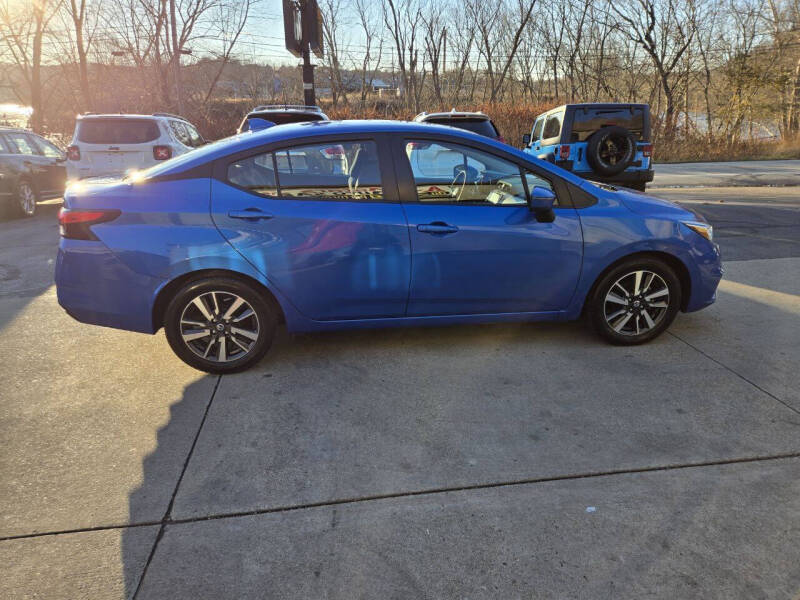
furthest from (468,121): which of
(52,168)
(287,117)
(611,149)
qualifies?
(52,168)

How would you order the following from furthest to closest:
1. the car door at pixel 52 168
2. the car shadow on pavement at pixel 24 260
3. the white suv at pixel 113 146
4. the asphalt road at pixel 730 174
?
the asphalt road at pixel 730 174, the car door at pixel 52 168, the white suv at pixel 113 146, the car shadow on pavement at pixel 24 260

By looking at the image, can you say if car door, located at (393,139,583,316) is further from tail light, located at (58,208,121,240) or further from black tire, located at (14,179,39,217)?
black tire, located at (14,179,39,217)

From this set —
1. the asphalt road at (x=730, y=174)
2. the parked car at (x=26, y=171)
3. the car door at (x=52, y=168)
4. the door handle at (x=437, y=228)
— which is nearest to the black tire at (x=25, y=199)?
the parked car at (x=26, y=171)

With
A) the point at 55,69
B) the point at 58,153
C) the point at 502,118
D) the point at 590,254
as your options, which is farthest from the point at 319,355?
the point at 55,69

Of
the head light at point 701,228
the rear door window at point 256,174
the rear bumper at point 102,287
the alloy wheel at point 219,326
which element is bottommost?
the alloy wheel at point 219,326

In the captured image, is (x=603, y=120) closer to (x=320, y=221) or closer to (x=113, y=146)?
(x=320, y=221)

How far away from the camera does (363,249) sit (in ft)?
11.6

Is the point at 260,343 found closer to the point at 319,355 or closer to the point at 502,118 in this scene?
the point at 319,355

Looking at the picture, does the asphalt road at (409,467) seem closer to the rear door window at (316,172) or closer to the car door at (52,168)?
the rear door window at (316,172)

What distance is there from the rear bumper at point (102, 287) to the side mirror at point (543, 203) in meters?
2.51

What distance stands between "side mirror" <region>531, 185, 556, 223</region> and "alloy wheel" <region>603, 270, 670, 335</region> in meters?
0.74

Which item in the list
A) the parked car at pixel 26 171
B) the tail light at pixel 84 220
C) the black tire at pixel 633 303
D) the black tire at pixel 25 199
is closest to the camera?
the tail light at pixel 84 220

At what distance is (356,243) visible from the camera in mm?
3520

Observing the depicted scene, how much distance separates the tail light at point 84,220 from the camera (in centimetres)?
339
